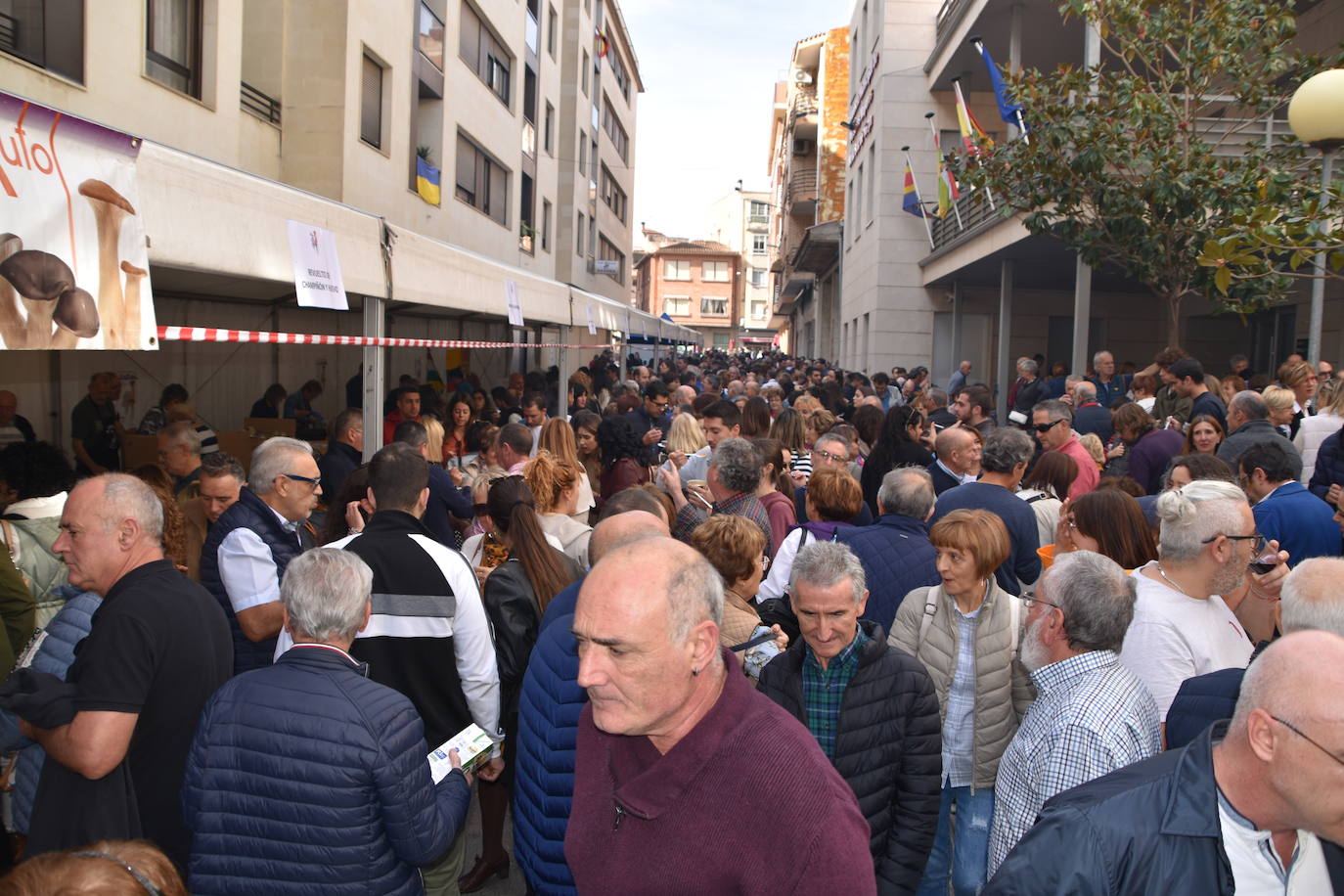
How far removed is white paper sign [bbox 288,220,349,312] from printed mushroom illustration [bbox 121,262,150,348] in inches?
54.2

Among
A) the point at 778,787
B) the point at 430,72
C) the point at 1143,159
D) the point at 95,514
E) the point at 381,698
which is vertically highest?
the point at 430,72

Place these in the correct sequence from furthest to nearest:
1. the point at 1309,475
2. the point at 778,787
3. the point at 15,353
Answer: the point at 15,353 < the point at 1309,475 < the point at 778,787

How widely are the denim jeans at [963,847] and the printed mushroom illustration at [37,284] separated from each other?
4.11 meters

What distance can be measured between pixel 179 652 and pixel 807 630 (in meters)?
2.01

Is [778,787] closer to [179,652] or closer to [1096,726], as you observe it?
[1096,726]

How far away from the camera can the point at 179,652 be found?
3039 mm

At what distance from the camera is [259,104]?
42.6 ft

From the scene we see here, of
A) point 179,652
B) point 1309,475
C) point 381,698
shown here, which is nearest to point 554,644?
point 381,698

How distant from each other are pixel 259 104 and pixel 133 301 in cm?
979

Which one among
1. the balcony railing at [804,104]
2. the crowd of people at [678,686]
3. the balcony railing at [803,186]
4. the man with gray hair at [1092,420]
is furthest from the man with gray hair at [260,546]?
the balcony railing at [804,104]

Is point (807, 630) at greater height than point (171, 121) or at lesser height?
lesser

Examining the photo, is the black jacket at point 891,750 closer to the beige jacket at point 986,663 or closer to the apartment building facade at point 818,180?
the beige jacket at point 986,663

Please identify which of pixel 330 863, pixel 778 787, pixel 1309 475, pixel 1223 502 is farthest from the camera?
pixel 1309 475

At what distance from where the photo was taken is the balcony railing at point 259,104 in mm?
12688
